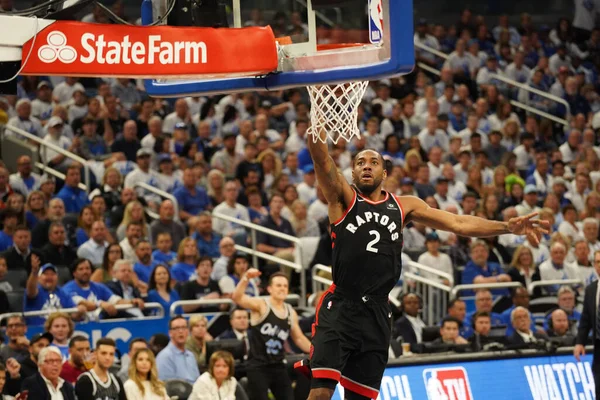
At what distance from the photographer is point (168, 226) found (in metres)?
14.2

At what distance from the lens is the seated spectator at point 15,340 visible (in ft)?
35.9

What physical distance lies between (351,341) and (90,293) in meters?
5.12

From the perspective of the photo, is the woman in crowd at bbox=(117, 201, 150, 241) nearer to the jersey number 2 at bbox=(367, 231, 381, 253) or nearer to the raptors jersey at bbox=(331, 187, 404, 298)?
the raptors jersey at bbox=(331, 187, 404, 298)

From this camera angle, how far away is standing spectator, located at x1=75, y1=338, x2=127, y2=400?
409 inches

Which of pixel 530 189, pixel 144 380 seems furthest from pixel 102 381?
pixel 530 189

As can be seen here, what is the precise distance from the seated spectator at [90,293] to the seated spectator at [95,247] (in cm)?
85

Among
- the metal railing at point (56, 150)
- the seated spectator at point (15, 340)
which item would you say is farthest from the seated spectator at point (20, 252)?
the metal railing at point (56, 150)

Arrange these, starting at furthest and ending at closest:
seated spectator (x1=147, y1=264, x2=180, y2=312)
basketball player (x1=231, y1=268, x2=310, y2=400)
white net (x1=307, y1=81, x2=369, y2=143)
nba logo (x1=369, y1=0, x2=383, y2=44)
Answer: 1. seated spectator (x1=147, y1=264, x2=180, y2=312)
2. basketball player (x1=231, y1=268, x2=310, y2=400)
3. white net (x1=307, y1=81, x2=369, y2=143)
4. nba logo (x1=369, y1=0, x2=383, y2=44)

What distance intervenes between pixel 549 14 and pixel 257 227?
42.9ft

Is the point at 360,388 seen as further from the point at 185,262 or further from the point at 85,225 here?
the point at 85,225

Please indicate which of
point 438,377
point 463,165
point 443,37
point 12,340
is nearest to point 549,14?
point 443,37

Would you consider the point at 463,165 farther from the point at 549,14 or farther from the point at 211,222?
the point at 549,14

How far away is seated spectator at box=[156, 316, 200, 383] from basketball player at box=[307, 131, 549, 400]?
3.60 m

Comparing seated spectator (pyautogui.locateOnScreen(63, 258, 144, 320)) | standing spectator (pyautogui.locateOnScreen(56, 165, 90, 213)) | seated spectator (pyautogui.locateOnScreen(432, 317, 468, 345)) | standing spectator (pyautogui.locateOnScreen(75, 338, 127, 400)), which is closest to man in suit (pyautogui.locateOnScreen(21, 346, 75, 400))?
standing spectator (pyautogui.locateOnScreen(75, 338, 127, 400))
